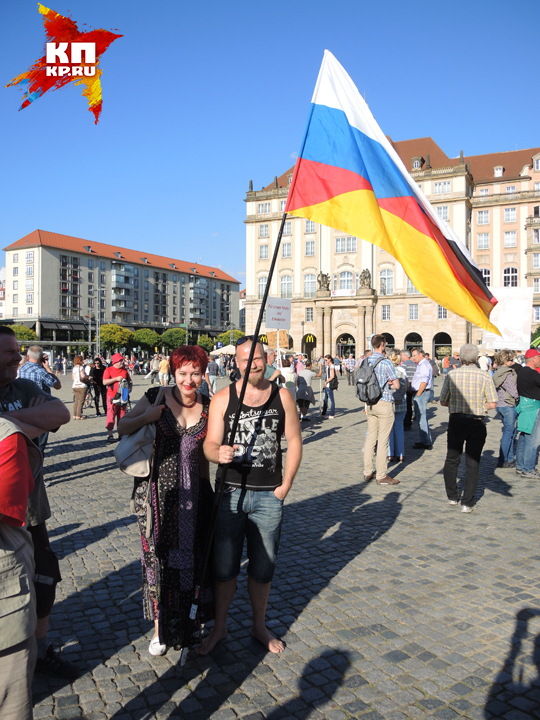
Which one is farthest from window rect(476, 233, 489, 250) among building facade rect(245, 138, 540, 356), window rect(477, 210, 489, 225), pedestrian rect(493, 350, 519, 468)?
pedestrian rect(493, 350, 519, 468)

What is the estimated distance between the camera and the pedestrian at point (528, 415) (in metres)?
8.57

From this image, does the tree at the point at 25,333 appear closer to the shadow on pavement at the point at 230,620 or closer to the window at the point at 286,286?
the window at the point at 286,286

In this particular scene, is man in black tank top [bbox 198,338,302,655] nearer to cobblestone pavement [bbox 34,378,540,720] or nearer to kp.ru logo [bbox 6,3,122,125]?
cobblestone pavement [bbox 34,378,540,720]

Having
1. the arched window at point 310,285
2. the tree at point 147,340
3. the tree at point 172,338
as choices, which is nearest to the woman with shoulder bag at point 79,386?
the arched window at point 310,285

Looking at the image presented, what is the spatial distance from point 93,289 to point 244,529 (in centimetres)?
10168

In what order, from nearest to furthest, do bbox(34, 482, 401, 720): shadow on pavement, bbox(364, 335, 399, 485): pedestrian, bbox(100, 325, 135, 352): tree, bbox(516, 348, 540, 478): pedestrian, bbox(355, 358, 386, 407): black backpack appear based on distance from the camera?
1. bbox(34, 482, 401, 720): shadow on pavement
2. bbox(355, 358, 386, 407): black backpack
3. bbox(364, 335, 399, 485): pedestrian
4. bbox(516, 348, 540, 478): pedestrian
5. bbox(100, 325, 135, 352): tree

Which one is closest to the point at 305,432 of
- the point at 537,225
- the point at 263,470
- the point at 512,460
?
the point at 512,460

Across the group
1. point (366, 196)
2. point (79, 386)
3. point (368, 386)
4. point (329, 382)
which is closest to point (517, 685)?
point (366, 196)

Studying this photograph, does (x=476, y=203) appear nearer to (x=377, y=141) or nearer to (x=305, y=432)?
(x=305, y=432)

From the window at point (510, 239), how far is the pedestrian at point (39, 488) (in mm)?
63788

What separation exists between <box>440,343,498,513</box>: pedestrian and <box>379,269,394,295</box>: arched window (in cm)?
5422

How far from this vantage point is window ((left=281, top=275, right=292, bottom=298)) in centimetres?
6372

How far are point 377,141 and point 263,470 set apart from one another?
2.70 m

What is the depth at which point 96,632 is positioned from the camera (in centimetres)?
378
